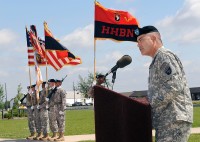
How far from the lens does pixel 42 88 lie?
588 inches

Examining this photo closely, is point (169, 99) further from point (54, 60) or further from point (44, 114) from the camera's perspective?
point (54, 60)

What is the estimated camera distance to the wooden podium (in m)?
3.84

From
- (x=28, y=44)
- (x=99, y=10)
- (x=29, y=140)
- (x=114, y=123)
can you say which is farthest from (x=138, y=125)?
(x=28, y=44)

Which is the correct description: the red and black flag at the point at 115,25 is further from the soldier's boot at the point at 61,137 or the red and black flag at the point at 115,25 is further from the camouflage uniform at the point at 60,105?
the soldier's boot at the point at 61,137

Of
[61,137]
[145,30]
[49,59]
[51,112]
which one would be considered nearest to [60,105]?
[51,112]

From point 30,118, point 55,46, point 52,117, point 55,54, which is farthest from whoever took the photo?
point 55,54

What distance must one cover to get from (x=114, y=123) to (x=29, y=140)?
1068 cm

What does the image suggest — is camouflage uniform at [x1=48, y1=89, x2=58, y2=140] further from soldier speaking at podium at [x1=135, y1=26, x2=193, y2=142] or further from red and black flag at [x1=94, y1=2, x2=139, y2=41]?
soldier speaking at podium at [x1=135, y1=26, x2=193, y2=142]

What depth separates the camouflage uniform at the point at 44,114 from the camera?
46.4 ft

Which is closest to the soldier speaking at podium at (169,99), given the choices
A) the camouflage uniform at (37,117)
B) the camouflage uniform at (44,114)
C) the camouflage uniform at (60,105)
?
the camouflage uniform at (60,105)

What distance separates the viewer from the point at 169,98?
151 inches

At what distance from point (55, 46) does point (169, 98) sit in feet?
39.8

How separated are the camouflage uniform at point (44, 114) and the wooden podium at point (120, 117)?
34.0 feet

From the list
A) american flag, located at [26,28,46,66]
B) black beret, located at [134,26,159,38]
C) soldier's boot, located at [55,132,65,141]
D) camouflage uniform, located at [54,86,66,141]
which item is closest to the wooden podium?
black beret, located at [134,26,159,38]
